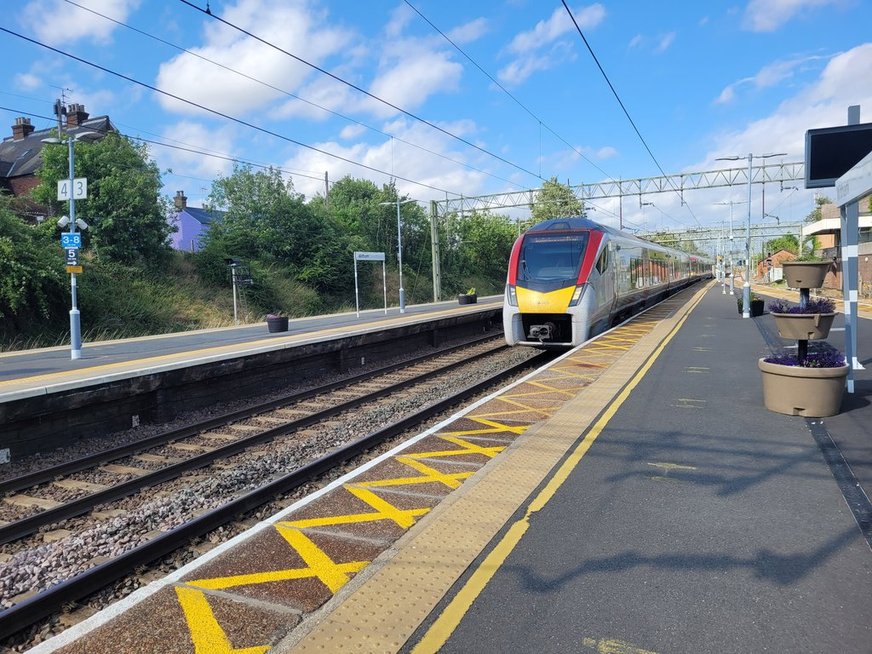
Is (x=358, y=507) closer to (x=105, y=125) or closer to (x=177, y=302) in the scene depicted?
(x=177, y=302)

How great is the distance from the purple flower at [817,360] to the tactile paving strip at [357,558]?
2.58m

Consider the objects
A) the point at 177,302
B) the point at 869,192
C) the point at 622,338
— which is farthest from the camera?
the point at 177,302

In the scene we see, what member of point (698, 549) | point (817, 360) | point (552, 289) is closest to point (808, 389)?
point (817, 360)

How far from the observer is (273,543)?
407 cm

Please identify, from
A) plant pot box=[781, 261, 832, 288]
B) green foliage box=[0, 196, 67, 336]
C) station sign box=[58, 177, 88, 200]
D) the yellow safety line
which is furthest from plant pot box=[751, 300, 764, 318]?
green foliage box=[0, 196, 67, 336]

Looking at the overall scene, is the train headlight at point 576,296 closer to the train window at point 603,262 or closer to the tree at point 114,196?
the train window at point 603,262

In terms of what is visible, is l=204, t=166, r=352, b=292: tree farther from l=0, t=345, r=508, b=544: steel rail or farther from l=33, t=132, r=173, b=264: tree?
l=0, t=345, r=508, b=544: steel rail

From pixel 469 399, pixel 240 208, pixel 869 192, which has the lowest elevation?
pixel 469 399

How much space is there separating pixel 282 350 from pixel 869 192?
10.3 metres

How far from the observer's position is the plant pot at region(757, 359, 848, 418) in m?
6.63

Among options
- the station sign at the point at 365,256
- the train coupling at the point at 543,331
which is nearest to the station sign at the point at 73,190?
the station sign at the point at 365,256

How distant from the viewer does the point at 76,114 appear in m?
37.2

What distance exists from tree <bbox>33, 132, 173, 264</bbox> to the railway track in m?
18.5

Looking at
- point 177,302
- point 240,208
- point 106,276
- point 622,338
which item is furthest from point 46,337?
point 622,338
